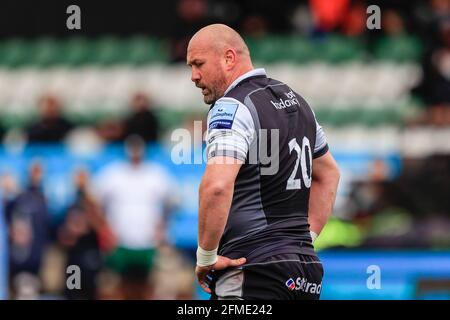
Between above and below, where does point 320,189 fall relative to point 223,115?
below

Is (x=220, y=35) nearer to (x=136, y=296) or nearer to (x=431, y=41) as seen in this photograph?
(x=136, y=296)

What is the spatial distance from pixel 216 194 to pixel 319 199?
3.14ft

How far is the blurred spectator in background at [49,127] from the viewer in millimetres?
14039

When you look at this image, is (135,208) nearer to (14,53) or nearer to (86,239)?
(86,239)

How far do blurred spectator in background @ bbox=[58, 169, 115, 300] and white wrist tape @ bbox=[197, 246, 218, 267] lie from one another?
6.27 m

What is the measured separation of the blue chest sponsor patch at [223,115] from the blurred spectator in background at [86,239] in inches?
252

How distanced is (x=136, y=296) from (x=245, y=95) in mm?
6087

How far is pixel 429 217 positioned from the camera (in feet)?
41.4

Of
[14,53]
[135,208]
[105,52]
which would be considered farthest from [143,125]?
[14,53]

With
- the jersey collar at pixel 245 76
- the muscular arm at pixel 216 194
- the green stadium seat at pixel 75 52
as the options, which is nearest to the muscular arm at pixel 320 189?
the jersey collar at pixel 245 76

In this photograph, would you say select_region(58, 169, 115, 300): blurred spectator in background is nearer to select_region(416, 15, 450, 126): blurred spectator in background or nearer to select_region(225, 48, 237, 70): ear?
select_region(416, 15, 450, 126): blurred spectator in background

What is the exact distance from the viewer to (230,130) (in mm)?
5605

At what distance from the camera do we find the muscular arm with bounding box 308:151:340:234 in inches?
247

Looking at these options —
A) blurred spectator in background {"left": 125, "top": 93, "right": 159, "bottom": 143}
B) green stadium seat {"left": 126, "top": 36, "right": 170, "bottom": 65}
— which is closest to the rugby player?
blurred spectator in background {"left": 125, "top": 93, "right": 159, "bottom": 143}
